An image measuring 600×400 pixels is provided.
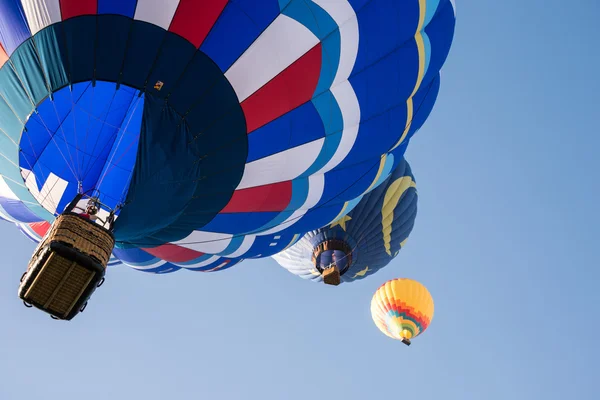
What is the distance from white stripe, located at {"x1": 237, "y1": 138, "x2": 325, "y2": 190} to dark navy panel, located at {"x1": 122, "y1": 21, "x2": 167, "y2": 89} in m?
1.24

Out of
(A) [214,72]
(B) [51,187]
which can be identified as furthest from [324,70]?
(B) [51,187]

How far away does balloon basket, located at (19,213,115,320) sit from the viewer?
5426mm

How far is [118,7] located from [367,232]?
6658 millimetres

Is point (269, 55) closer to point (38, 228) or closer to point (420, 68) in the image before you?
point (420, 68)

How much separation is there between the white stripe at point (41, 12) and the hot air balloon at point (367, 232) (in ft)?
21.5

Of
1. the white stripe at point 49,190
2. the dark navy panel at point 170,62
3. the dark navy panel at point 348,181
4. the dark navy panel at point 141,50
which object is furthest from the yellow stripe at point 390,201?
the dark navy panel at point 141,50

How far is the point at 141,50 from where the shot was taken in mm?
5773

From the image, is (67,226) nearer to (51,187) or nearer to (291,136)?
(51,187)

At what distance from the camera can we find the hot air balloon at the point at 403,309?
12.7m

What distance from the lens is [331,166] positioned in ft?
23.7

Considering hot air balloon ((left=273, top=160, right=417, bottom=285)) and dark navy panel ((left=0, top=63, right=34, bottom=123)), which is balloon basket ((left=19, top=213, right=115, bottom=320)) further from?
hot air balloon ((left=273, top=160, right=417, bottom=285))

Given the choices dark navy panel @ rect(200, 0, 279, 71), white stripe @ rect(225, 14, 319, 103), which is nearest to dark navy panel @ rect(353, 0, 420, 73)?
white stripe @ rect(225, 14, 319, 103)

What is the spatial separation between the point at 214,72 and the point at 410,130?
2.67m

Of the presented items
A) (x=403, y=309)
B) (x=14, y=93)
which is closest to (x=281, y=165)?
(x=14, y=93)
